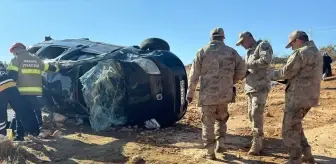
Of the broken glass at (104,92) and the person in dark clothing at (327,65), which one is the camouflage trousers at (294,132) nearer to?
the broken glass at (104,92)

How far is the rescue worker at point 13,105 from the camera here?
20.5 feet

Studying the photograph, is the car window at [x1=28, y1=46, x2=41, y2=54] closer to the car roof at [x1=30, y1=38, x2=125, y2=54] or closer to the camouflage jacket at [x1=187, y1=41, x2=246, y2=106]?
the car roof at [x1=30, y1=38, x2=125, y2=54]

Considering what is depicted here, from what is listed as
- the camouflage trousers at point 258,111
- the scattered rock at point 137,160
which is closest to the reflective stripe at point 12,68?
the scattered rock at point 137,160

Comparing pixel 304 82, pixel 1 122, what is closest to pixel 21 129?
pixel 1 122

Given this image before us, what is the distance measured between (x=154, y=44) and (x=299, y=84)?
368 cm

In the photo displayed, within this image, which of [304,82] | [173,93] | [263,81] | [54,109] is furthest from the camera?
[54,109]

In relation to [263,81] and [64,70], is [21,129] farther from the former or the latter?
[263,81]

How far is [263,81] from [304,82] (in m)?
0.87

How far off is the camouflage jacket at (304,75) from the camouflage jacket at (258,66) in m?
0.58

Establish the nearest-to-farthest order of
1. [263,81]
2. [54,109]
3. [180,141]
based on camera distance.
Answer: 1. [263,81]
2. [180,141]
3. [54,109]

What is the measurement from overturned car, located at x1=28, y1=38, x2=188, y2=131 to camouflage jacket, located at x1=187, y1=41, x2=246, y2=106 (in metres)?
1.47

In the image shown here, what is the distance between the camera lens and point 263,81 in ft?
18.0

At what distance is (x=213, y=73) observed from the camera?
5.23 m

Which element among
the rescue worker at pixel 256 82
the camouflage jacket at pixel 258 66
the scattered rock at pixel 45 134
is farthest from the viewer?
the scattered rock at pixel 45 134
